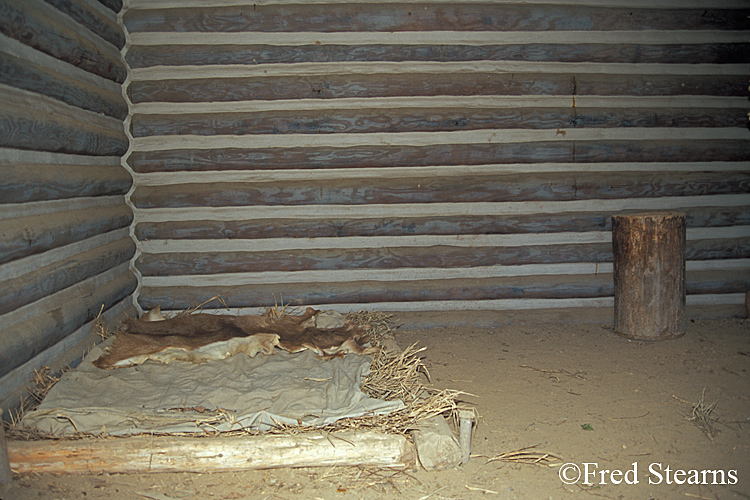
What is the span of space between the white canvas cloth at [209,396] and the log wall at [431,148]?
5.11ft

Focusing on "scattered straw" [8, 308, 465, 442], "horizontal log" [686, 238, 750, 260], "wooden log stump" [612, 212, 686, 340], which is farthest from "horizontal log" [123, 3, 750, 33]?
"scattered straw" [8, 308, 465, 442]

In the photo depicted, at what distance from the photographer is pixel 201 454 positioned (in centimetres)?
309

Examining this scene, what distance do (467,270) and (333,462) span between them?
126 inches

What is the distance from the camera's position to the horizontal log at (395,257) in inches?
227

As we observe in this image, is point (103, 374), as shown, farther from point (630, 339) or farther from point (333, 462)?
point (630, 339)

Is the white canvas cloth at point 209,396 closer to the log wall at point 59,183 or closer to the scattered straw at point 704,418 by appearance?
the log wall at point 59,183

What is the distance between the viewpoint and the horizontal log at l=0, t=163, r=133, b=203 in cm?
356

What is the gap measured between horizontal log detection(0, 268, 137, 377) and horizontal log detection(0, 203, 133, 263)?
1.43ft

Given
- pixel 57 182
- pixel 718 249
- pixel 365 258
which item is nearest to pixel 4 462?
pixel 57 182

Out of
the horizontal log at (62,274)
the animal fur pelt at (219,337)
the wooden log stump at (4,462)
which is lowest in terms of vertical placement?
the wooden log stump at (4,462)

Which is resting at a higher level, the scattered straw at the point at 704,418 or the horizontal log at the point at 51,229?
the horizontal log at the point at 51,229

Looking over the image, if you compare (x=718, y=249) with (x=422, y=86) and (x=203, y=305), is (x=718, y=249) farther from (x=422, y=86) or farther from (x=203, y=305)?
(x=203, y=305)

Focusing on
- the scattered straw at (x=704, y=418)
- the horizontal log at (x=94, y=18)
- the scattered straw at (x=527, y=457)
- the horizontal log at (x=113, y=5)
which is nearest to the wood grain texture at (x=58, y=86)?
the horizontal log at (x=94, y=18)

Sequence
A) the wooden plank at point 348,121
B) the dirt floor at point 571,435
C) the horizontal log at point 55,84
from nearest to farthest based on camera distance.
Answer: the dirt floor at point 571,435 < the horizontal log at point 55,84 < the wooden plank at point 348,121
